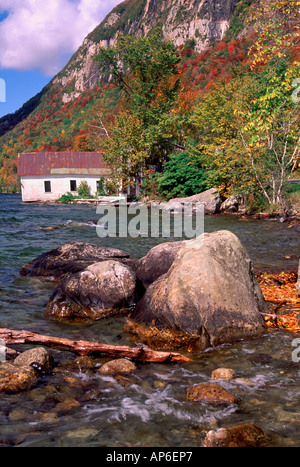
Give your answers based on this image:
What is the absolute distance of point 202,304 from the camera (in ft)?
17.5

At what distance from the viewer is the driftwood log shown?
4.72 meters

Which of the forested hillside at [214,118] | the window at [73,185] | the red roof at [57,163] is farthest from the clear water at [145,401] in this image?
the red roof at [57,163]

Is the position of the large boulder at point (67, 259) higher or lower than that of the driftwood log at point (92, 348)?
higher

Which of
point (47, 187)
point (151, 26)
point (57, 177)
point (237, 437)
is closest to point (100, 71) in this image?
point (57, 177)

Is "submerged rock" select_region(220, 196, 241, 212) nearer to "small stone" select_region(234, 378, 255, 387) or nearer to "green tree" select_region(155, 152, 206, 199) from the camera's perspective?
"green tree" select_region(155, 152, 206, 199)

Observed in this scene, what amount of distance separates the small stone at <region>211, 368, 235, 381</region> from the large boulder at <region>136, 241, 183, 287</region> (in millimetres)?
3470

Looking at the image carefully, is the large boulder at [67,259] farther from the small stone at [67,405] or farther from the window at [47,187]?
the window at [47,187]

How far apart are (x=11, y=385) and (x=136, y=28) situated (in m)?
189

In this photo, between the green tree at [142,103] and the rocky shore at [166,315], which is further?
the green tree at [142,103]

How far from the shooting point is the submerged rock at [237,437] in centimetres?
298

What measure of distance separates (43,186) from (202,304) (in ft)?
133

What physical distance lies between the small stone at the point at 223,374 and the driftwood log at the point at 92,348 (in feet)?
1.87

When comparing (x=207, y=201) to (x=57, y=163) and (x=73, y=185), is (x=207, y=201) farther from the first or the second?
(x=57, y=163)

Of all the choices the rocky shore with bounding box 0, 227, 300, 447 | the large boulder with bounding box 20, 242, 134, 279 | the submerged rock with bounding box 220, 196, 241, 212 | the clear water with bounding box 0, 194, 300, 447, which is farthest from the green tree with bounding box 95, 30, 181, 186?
the clear water with bounding box 0, 194, 300, 447
